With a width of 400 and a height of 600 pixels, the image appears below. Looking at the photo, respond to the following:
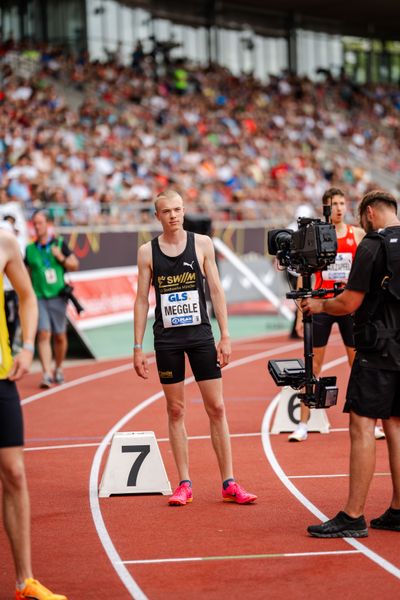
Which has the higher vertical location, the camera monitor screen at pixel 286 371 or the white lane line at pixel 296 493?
the camera monitor screen at pixel 286 371

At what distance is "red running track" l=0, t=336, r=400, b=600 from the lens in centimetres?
582

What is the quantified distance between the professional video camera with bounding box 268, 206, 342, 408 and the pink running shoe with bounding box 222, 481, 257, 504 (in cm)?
99

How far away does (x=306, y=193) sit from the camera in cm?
3116

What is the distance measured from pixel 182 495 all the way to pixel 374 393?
1.88m

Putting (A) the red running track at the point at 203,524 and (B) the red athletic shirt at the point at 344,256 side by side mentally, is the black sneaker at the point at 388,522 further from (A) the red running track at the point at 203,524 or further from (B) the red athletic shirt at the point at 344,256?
(B) the red athletic shirt at the point at 344,256

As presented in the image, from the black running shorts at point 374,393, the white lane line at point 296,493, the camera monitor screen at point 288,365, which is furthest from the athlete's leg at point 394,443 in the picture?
the camera monitor screen at point 288,365

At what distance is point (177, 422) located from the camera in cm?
784

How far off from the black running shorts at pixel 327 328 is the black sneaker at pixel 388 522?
3107mm

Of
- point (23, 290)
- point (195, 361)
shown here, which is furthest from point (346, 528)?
point (23, 290)

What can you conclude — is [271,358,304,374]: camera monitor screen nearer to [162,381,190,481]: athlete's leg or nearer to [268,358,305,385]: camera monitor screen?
[268,358,305,385]: camera monitor screen

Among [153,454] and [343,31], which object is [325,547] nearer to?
[153,454]

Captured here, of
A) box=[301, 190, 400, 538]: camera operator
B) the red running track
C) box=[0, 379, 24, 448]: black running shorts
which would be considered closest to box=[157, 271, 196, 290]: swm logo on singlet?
box=[301, 190, 400, 538]: camera operator

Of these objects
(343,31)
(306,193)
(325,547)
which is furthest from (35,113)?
(343,31)

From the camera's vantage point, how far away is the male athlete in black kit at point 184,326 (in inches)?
303
